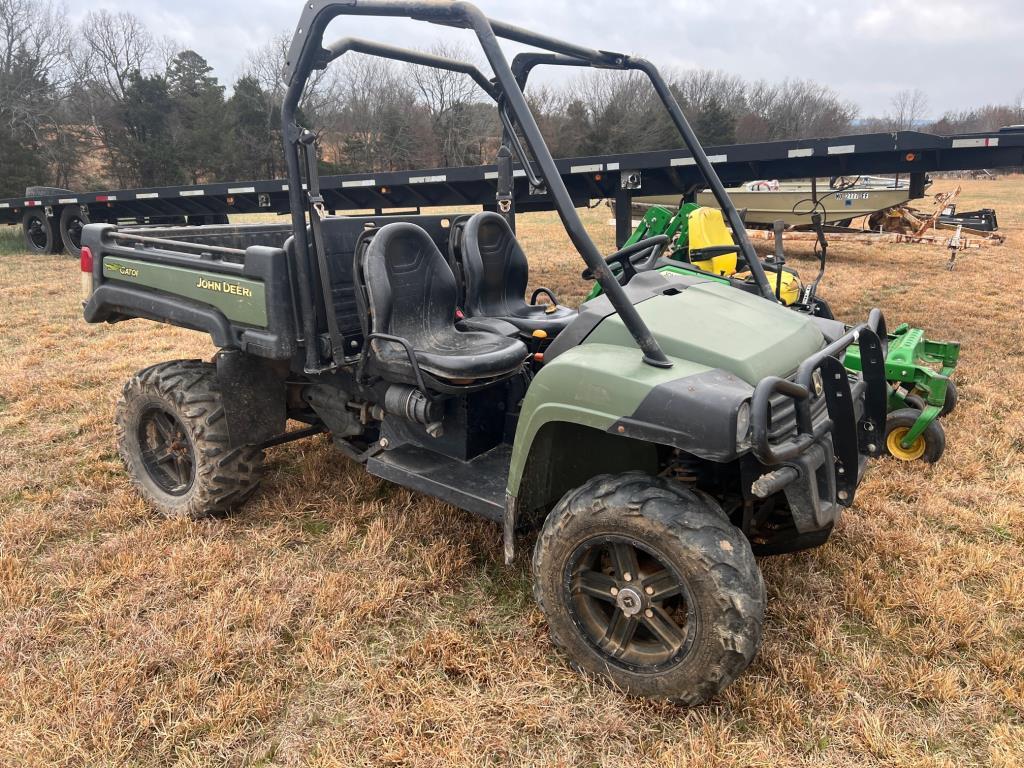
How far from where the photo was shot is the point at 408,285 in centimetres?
304

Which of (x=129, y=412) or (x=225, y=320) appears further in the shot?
(x=129, y=412)

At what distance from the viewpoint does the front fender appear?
5.96 ft

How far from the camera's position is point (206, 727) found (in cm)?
205

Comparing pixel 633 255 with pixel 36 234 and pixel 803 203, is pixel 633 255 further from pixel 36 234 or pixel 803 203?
pixel 36 234

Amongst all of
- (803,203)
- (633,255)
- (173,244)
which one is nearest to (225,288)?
(173,244)

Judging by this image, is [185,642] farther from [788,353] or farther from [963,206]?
[963,206]

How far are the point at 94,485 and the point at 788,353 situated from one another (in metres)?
3.46

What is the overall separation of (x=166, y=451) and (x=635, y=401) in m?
2.55

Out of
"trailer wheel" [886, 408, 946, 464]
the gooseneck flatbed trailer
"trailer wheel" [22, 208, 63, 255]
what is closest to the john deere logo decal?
the gooseneck flatbed trailer

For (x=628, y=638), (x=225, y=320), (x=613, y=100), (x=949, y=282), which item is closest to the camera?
(x=628, y=638)

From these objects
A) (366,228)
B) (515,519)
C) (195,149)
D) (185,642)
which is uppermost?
(195,149)

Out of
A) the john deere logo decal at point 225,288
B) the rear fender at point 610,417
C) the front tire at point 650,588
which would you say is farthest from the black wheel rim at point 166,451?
the front tire at point 650,588

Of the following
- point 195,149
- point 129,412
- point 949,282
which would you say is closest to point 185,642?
point 129,412

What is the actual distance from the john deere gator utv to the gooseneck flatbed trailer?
0.63m
